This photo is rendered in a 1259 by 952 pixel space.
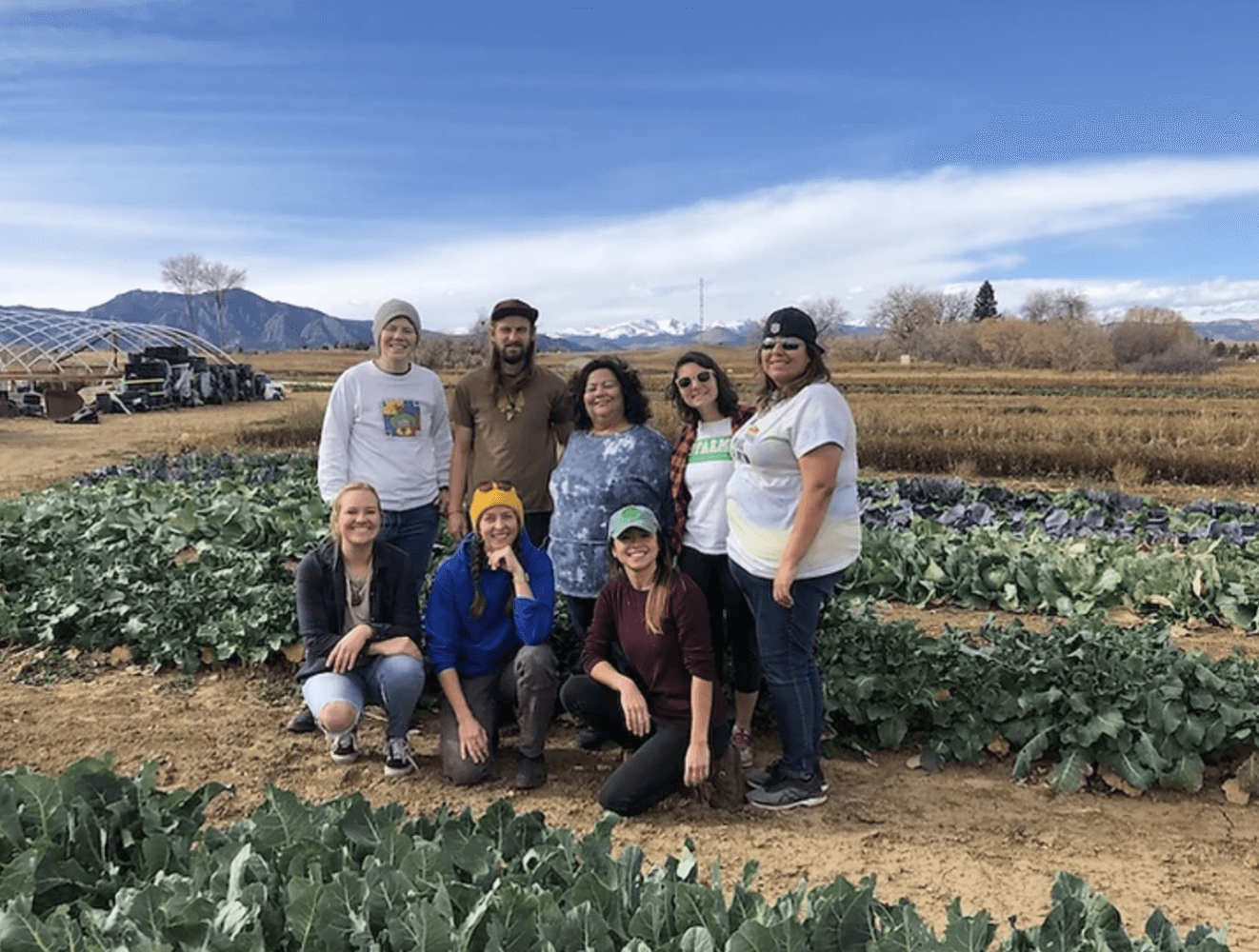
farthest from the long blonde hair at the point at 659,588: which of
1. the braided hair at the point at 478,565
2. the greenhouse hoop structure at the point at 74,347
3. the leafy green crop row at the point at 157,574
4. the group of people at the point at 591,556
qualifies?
the greenhouse hoop structure at the point at 74,347

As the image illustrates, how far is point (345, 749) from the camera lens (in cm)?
399

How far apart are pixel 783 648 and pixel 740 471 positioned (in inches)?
25.7

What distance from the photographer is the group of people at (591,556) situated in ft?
10.6

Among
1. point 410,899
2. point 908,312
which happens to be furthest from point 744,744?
point 908,312

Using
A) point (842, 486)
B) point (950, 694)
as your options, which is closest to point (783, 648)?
point (842, 486)

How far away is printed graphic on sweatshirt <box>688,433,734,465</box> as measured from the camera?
11.7 feet

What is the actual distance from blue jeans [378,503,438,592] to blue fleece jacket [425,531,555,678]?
0.38 meters

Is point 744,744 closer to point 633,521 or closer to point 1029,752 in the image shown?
point 1029,752

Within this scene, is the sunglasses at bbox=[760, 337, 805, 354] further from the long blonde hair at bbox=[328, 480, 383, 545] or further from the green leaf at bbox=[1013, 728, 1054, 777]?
the green leaf at bbox=[1013, 728, 1054, 777]

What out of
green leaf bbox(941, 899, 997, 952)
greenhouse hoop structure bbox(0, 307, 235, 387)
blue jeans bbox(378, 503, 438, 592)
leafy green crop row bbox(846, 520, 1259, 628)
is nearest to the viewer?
green leaf bbox(941, 899, 997, 952)

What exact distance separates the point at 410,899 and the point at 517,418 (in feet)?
7.85

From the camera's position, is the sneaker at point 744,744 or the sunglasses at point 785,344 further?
the sneaker at point 744,744

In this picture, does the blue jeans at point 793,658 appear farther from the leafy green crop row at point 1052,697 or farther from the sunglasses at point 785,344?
the sunglasses at point 785,344

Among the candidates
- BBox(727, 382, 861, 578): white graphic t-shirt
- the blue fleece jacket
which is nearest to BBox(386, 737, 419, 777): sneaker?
the blue fleece jacket
